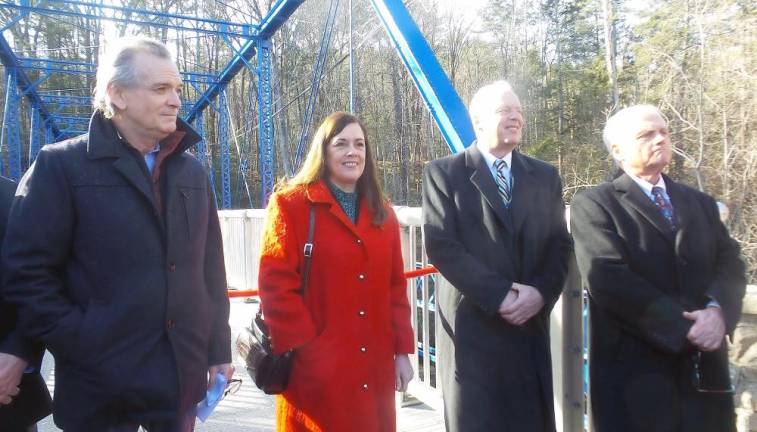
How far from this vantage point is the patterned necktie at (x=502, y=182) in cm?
240

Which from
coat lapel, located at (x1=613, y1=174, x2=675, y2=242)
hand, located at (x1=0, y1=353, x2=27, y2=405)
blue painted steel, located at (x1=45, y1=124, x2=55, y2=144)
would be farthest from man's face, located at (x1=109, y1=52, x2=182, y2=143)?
blue painted steel, located at (x1=45, y1=124, x2=55, y2=144)

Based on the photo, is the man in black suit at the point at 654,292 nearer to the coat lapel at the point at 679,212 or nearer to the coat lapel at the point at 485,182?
the coat lapel at the point at 679,212

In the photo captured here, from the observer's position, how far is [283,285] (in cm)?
219

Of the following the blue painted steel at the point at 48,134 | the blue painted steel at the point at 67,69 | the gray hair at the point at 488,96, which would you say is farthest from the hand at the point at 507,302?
the blue painted steel at the point at 48,134

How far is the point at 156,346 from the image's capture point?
180 cm

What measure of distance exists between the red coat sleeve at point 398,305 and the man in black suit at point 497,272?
0.16 metres

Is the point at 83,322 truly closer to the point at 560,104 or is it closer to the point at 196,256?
the point at 196,256

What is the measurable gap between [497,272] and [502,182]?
404mm

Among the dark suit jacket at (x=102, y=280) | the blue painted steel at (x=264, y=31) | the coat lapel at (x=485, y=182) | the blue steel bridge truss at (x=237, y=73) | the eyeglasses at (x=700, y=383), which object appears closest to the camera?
the dark suit jacket at (x=102, y=280)

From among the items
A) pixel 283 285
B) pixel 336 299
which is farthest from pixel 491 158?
pixel 283 285

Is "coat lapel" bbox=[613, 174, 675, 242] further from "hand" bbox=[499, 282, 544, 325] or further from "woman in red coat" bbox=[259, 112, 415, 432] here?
"woman in red coat" bbox=[259, 112, 415, 432]

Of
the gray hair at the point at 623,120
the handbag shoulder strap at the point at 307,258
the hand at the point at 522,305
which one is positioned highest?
the gray hair at the point at 623,120

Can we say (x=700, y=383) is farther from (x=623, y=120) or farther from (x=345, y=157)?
(x=345, y=157)

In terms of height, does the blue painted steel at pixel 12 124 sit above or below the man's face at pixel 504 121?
above
